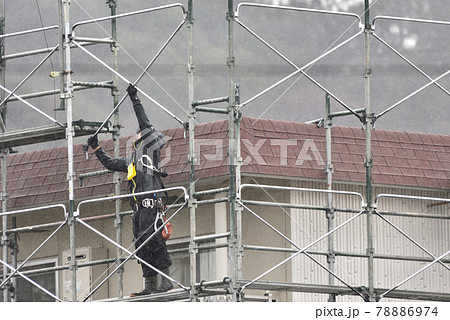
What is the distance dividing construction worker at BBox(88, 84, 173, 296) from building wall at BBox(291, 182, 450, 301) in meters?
2.38

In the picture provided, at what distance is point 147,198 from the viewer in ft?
67.6

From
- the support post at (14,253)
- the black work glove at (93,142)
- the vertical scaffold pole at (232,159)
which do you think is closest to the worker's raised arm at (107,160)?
the black work glove at (93,142)

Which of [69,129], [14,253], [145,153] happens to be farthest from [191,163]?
[14,253]

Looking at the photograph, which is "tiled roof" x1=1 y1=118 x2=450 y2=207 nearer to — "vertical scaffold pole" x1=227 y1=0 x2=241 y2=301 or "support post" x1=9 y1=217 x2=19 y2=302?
"support post" x1=9 y1=217 x2=19 y2=302

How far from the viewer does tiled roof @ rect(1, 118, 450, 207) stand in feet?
71.6

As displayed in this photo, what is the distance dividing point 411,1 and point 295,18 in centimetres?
218

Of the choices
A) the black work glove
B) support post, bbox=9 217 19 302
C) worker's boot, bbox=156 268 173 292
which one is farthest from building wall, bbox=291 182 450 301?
support post, bbox=9 217 19 302

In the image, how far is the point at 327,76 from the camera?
2356 cm

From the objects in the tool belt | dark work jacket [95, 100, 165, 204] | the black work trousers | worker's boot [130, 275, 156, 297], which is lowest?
worker's boot [130, 275, 156, 297]

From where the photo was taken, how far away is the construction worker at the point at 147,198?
2056cm

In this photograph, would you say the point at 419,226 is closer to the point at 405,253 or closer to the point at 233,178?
the point at 405,253

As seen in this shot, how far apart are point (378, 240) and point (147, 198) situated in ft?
13.5
